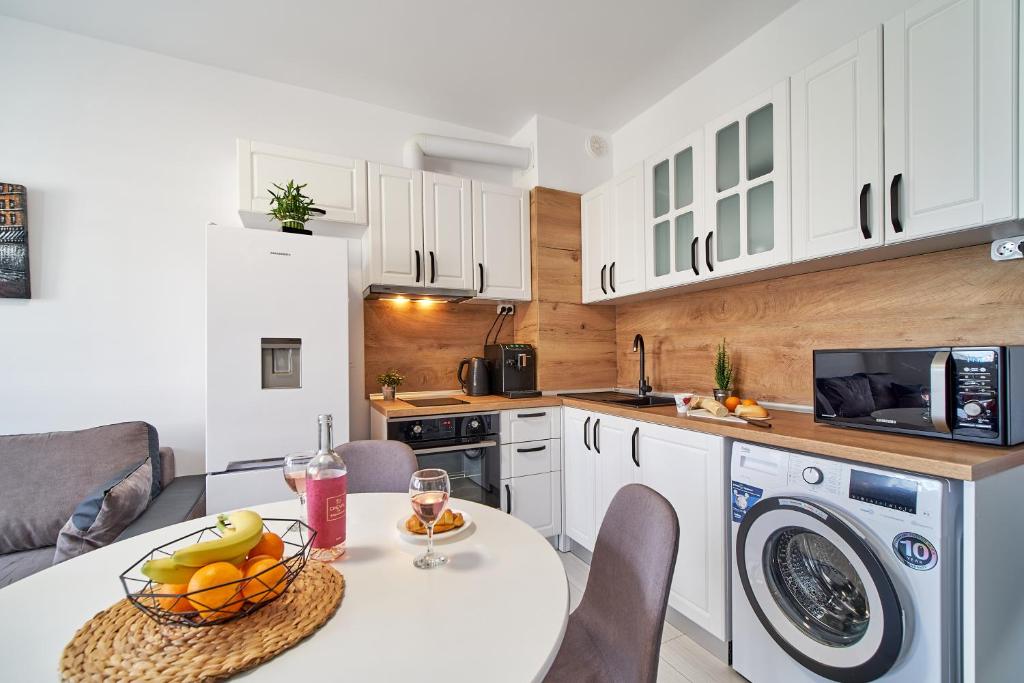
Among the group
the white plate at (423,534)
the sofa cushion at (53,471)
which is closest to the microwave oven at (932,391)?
the white plate at (423,534)

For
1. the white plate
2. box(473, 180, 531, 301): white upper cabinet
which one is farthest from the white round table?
box(473, 180, 531, 301): white upper cabinet

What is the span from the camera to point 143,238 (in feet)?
7.71

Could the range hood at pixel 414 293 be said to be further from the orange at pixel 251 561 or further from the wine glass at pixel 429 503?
the orange at pixel 251 561

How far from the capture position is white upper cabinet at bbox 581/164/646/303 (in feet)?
8.69

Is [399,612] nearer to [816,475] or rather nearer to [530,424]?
[816,475]

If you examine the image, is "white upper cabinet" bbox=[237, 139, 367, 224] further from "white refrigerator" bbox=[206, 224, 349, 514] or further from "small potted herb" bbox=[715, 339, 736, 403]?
"small potted herb" bbox=[715, 339, 736, 403]

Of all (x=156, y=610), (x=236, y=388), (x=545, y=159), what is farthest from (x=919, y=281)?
(x=236, y=388)

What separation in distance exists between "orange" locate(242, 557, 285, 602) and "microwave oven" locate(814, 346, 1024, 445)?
1759mm

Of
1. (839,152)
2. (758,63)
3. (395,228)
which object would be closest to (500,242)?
(395,228)

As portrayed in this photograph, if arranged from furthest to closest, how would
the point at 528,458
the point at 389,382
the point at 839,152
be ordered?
the point at 389,382 → the point at 528,458 → the point at 839,152

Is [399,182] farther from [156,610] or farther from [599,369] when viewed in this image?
[156,610]

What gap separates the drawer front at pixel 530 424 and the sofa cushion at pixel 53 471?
172 centimetres

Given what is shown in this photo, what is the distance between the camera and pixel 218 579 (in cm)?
66

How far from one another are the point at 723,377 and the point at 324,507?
2108 millimetres
